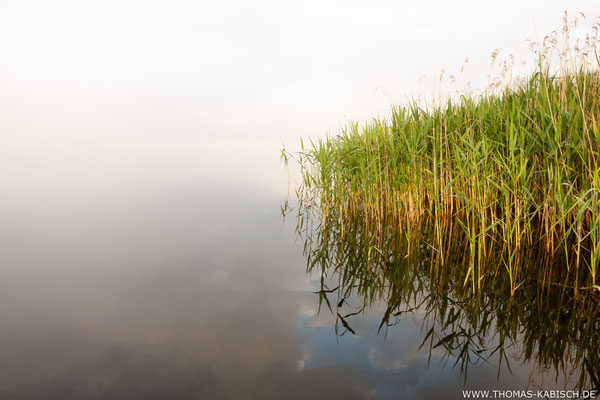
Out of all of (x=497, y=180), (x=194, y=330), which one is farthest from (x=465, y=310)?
(x=194, y=330)

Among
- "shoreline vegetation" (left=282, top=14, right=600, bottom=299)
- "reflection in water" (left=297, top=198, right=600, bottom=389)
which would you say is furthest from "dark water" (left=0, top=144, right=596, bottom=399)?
"shoreline vegetation" (left=282, top=14, right=600, bottom=299)

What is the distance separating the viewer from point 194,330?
142 inches

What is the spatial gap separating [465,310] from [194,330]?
309 cm

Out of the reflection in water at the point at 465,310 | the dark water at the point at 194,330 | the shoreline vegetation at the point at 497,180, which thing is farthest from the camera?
→ the shoreline vegetation at the point at 497,180

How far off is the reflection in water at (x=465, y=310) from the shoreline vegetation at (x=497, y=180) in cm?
11

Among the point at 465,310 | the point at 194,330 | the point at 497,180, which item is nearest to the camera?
the point at 194,330

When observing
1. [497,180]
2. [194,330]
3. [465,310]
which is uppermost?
[497,180]

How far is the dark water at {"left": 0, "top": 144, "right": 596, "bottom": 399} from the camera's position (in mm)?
2752

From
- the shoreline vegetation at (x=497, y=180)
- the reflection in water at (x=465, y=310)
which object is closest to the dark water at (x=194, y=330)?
the reflection in water at (x=465, y=310)

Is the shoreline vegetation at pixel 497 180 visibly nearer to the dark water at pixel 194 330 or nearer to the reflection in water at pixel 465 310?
the reflection in water at pixel 465 310

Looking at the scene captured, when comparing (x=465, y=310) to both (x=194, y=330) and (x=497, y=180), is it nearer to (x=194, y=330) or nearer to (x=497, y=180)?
(x=497, y=180)

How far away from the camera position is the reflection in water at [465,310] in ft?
9.70

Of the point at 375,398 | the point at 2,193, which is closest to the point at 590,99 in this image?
the point at 375,398

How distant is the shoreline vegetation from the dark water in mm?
1307
